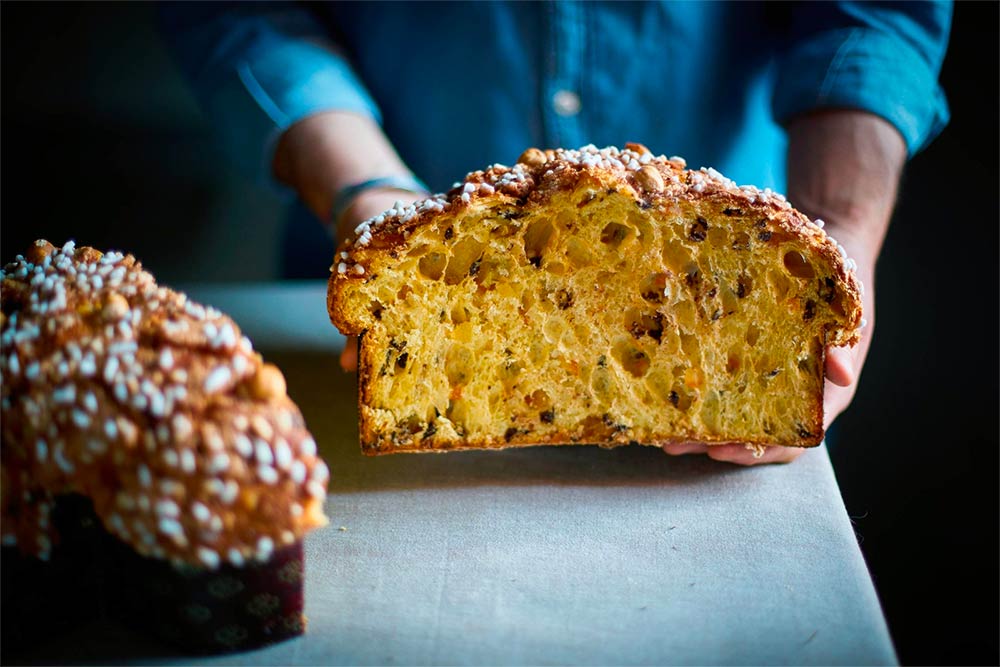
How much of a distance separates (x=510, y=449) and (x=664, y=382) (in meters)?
0.27

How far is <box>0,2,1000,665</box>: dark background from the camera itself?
2100mm

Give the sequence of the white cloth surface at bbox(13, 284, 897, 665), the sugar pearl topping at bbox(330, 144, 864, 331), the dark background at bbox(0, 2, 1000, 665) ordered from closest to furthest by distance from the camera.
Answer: the white cloth surface at bbox(13, 284, 897, 665) < the sugar pearl topping at bbox(330, 144, 864, 331) < the dark background at bbox(0, 2, 1000, 665)

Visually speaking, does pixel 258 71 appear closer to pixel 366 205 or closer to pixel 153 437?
pixel 366 205

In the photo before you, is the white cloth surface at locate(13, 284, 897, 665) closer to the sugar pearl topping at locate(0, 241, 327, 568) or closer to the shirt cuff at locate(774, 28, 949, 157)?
the sugar pearl topping at locate(0, 241, 327, 568)

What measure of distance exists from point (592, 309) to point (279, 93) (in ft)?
3.33

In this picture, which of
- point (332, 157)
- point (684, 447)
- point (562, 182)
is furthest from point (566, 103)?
point (684, 447)

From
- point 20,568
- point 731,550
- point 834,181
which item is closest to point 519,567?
point 731,550

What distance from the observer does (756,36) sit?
78.4 inches

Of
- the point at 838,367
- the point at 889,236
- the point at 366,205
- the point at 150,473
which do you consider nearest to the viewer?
the point at 150,473

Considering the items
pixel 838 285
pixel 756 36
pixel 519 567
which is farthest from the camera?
pixel 756 36

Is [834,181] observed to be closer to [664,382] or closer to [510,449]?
[664,382]

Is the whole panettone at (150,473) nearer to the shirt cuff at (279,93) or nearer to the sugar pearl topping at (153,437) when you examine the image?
the sugar pearl topping at (153,437)

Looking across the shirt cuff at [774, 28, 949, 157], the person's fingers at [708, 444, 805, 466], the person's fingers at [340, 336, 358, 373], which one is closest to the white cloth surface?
the person's fingers at [708, 444, 805, 466]

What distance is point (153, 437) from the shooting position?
92 centimetres
